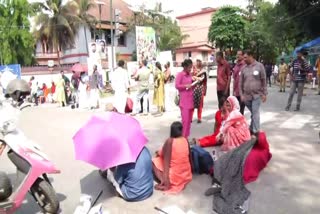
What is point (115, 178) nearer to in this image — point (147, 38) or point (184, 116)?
point (184, 116)

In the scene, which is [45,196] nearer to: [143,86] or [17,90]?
[17,90]

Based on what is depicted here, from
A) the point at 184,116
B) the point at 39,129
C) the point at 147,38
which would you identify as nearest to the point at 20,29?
the point at 147,38

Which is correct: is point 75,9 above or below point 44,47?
above

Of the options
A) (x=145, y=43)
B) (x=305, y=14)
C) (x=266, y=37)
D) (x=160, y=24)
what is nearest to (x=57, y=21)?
(x=160, y=24)

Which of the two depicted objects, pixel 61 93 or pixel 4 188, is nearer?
pixel 4 188

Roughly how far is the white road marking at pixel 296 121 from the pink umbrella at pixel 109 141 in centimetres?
517

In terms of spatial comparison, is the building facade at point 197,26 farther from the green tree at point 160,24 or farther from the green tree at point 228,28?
the green tree at point 160,24

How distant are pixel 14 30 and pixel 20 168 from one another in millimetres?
40356

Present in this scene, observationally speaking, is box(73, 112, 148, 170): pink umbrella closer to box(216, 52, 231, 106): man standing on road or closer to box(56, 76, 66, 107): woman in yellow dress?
box(216, 52, 231, 106): man standing on road

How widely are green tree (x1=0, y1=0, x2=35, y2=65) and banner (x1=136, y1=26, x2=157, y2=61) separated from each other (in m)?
25.0

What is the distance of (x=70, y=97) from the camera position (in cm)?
1842

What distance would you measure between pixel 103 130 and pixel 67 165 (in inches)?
91.0

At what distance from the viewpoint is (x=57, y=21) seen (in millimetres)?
40375

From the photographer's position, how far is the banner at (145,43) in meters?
20.3
